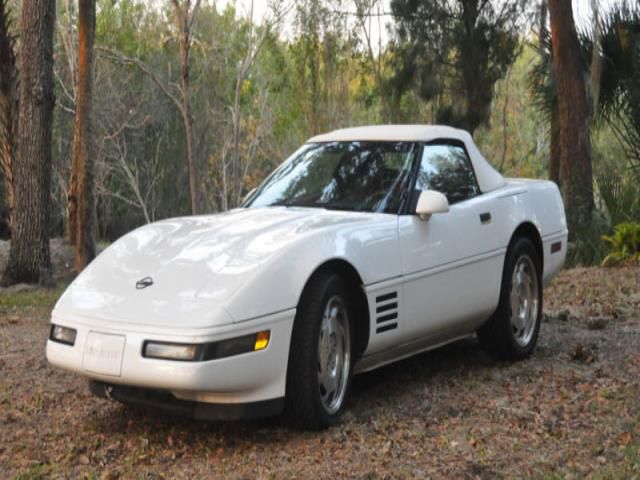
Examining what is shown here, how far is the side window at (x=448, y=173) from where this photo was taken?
6.29 m

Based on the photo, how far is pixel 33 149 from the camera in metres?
12.9

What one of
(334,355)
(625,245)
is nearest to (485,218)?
(334,355)

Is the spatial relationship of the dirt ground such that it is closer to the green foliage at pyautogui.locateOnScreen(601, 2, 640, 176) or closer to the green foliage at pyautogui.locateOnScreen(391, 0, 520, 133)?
the green foliage at pyautogui.locateOnScreen(601, 2, 640, 176)

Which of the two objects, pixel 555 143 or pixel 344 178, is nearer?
pixel 344 178

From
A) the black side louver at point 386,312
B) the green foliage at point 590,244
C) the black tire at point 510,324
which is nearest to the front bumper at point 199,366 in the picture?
the black side louver at point 386,312

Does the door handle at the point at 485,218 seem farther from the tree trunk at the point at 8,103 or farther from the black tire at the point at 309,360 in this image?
the tree trunk at the point at 8,103

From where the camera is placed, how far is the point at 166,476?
4.54m

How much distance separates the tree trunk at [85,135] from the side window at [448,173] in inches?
383

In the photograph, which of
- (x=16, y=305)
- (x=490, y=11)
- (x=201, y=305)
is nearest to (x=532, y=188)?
(x=201, y=305)

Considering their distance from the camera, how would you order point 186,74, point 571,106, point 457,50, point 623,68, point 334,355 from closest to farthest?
1. point 334,355
2. point 571,106
3. point 623,68
4. point 457,50
5. point 186,74

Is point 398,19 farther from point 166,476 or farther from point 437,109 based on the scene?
point 166,476

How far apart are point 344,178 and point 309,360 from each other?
1649 millimetres

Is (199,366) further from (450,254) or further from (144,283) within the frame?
(450,254)

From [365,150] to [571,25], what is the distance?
931cm
